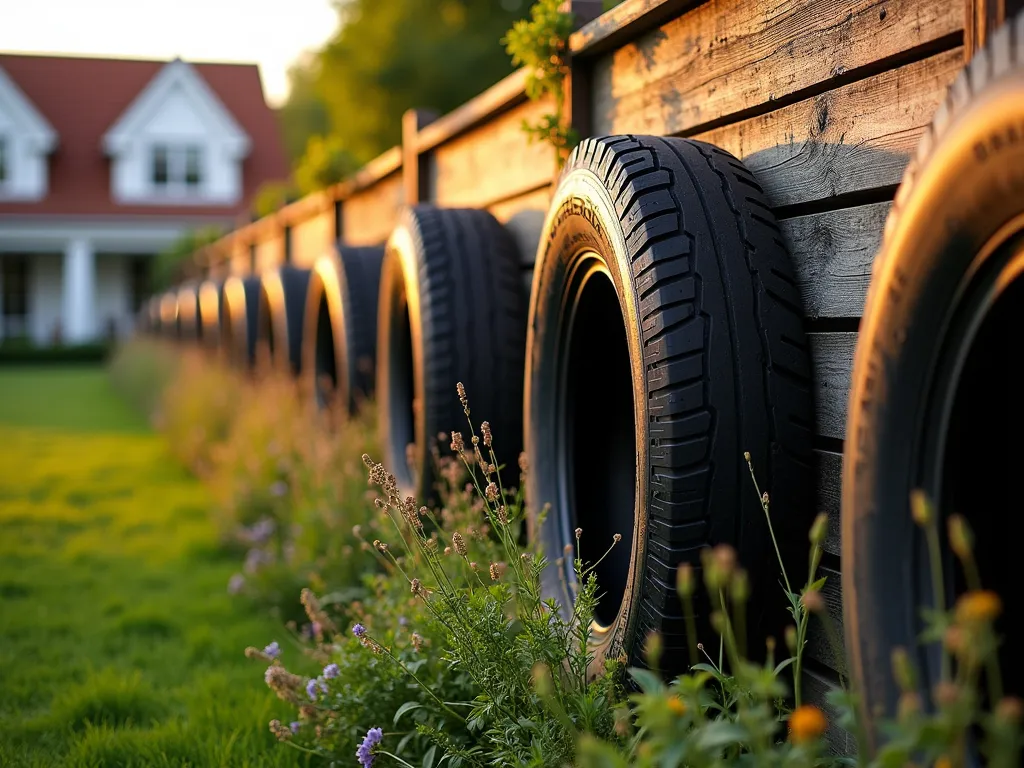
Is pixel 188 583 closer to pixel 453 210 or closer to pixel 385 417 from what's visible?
pixel 385 417

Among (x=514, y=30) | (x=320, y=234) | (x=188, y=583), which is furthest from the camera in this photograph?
(x=320, y=234)

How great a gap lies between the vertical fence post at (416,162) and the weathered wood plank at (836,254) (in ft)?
10.5

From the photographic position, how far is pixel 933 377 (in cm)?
134

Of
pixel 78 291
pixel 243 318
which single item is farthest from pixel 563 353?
pixel 78 291

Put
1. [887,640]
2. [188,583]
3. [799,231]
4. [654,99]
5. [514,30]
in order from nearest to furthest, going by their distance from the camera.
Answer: [887,640] → [799,231] → [654,99] → [514,30] → [188,583]

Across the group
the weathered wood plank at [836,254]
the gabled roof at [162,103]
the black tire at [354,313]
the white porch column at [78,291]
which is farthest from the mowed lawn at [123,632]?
the gabled roof at [162,103]

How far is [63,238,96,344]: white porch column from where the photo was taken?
31062 mm

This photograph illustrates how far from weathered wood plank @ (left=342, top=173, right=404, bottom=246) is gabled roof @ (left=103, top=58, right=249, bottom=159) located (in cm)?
2706

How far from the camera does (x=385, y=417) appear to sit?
4.43 meters

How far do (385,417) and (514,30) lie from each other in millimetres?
1792

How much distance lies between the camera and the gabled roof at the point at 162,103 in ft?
104

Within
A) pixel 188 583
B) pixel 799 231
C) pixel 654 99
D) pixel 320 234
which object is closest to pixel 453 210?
pixel 654 99

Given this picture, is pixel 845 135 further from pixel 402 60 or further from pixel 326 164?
pixel 402 60

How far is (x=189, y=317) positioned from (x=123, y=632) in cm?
993
